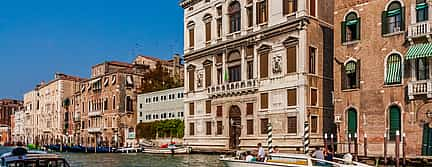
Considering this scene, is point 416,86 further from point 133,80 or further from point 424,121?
point 133,80

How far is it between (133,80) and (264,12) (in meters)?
21.2

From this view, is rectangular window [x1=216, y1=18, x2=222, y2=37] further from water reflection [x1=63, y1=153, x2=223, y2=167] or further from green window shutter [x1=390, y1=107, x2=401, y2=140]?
green window shutter [x1=390, y1=107, x2=401, y2=140]

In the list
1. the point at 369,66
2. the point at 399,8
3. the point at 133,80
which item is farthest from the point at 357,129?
the point at 133,80

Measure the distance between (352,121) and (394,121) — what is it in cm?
195

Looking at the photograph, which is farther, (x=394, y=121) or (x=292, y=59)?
(x=292, y=59)

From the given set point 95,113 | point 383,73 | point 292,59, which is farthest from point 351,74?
point 95,113

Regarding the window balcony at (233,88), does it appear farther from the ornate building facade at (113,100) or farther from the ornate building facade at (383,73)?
the ornate building facade at (113,100)

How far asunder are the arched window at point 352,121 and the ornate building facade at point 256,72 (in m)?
3.36

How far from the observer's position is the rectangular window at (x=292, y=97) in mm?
25031

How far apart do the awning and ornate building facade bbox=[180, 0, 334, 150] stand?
21.3 ft

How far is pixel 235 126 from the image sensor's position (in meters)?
29.3

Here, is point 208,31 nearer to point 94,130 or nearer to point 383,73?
point 383,73

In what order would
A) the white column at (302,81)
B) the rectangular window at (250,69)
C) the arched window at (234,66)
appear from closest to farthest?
the white column at (302,81)
the rectangular window at (250,69)
the arched window at (234,66)

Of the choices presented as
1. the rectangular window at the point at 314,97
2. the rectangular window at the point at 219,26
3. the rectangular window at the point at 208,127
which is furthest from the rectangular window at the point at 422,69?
the rectangular window at the point at 208,127
